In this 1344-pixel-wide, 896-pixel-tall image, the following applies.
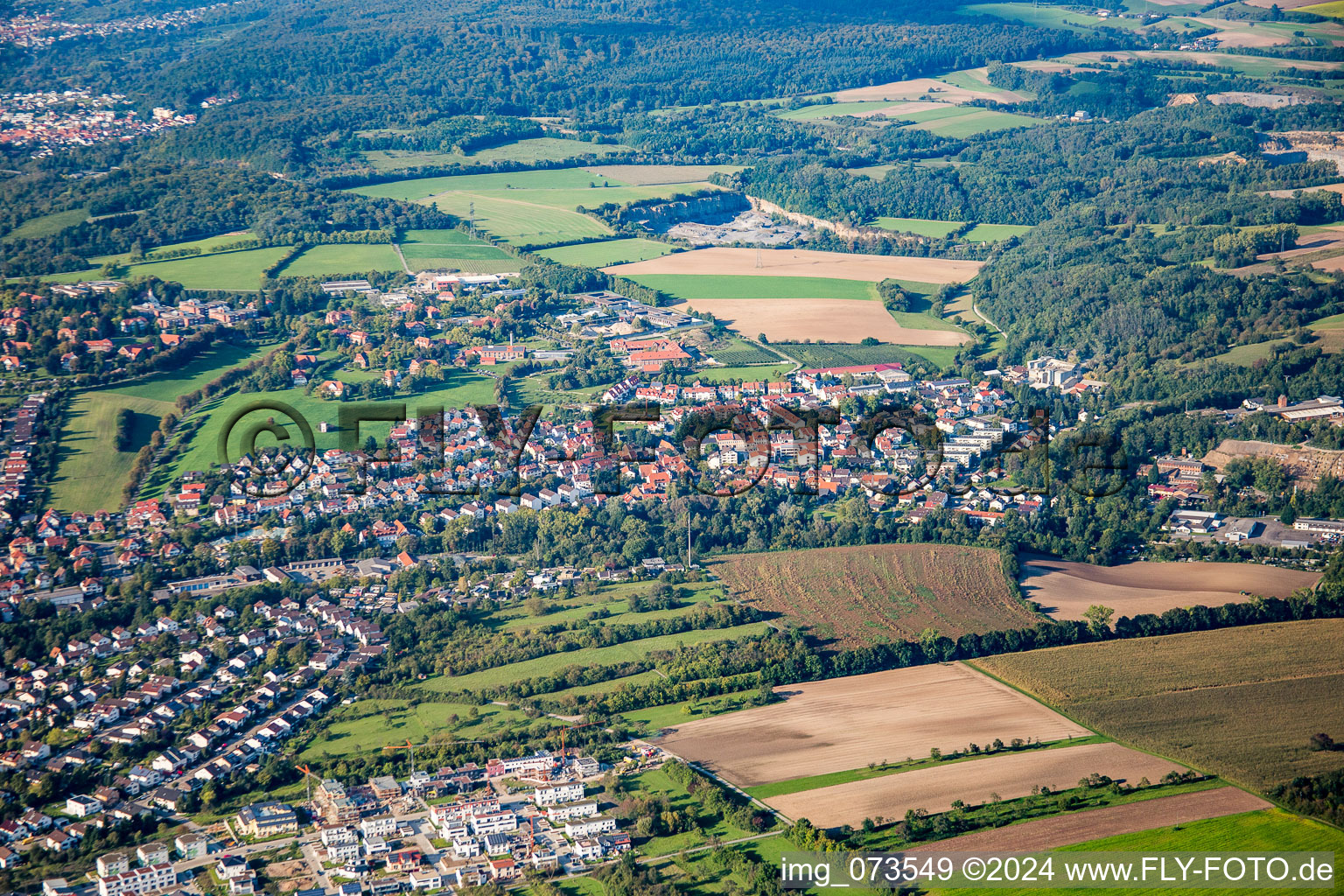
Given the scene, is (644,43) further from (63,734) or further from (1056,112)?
(63,734)

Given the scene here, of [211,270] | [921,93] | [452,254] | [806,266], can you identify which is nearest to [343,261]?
[452,254]

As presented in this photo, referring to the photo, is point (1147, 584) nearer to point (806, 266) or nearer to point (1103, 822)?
point (1103, 822)

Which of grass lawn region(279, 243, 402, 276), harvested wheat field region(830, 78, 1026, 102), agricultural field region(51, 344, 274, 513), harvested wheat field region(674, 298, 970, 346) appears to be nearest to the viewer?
agricultural field region(51, 344, 274, 513)

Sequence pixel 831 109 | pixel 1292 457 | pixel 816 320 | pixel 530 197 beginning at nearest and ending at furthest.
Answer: pixel 1292 457 → pixel 816 320 → pixel 530 197 → pixel 831 109

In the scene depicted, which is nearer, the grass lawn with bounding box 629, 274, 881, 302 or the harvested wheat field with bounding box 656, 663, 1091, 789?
the harvested wheat field with bounding box 656, 663, 1091, 789

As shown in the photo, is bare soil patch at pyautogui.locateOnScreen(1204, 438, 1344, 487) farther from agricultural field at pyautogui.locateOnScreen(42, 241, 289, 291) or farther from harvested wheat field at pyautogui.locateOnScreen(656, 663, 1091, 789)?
agricultural field at pyautogui.locateOnScreen(42, 241, 289, 291)

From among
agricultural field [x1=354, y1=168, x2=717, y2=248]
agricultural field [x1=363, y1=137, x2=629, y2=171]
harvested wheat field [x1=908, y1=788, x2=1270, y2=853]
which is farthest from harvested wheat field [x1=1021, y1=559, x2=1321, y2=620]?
agricultural field [x1=363, y1=137, x2=629, y2=171]
